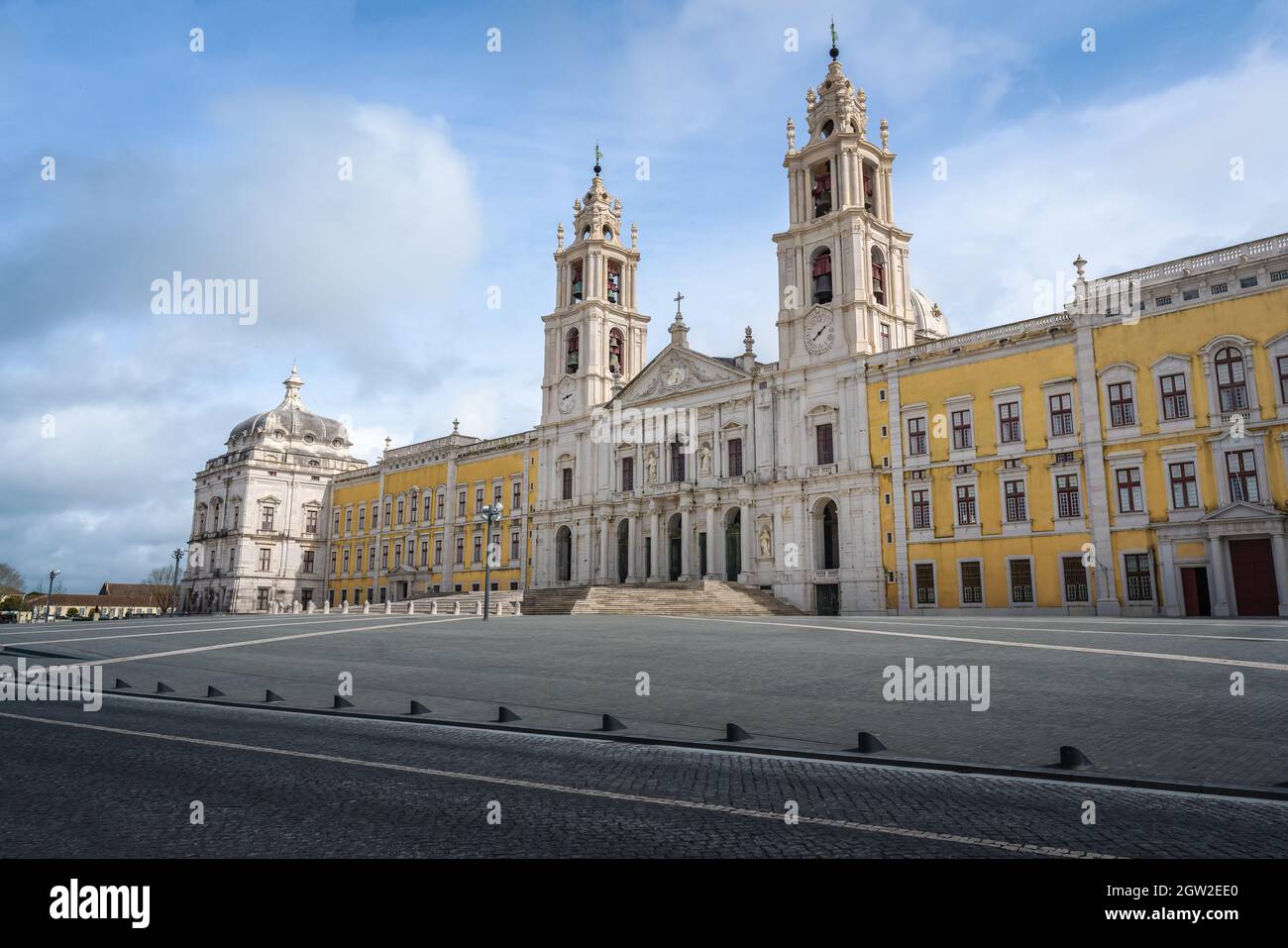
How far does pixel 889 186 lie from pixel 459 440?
35.6 m

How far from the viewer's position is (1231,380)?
3052cm

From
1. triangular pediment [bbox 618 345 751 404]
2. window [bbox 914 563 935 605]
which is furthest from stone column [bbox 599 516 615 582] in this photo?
window [bbox 914 563 935 605]

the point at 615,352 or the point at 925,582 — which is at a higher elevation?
the point at 615,352

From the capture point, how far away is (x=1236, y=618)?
28.0 metres

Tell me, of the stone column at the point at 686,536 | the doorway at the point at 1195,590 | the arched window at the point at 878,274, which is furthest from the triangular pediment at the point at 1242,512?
the stone column at the point at 686,536

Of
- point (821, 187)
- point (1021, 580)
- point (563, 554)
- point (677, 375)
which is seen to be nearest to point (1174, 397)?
point (1021, 580)

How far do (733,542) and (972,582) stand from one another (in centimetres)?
1360

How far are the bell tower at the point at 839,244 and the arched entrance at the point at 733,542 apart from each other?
8695mm

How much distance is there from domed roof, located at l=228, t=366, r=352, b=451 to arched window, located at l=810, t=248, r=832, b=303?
173 feet

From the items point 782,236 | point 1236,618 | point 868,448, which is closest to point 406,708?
point 1236,618

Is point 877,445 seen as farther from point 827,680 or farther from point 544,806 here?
point 544,806

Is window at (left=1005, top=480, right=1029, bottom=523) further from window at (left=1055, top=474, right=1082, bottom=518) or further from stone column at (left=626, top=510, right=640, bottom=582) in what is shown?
stone column at (left=626, top=510, right=640, bottom=582)

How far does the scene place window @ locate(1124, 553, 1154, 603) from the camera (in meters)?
31.4
